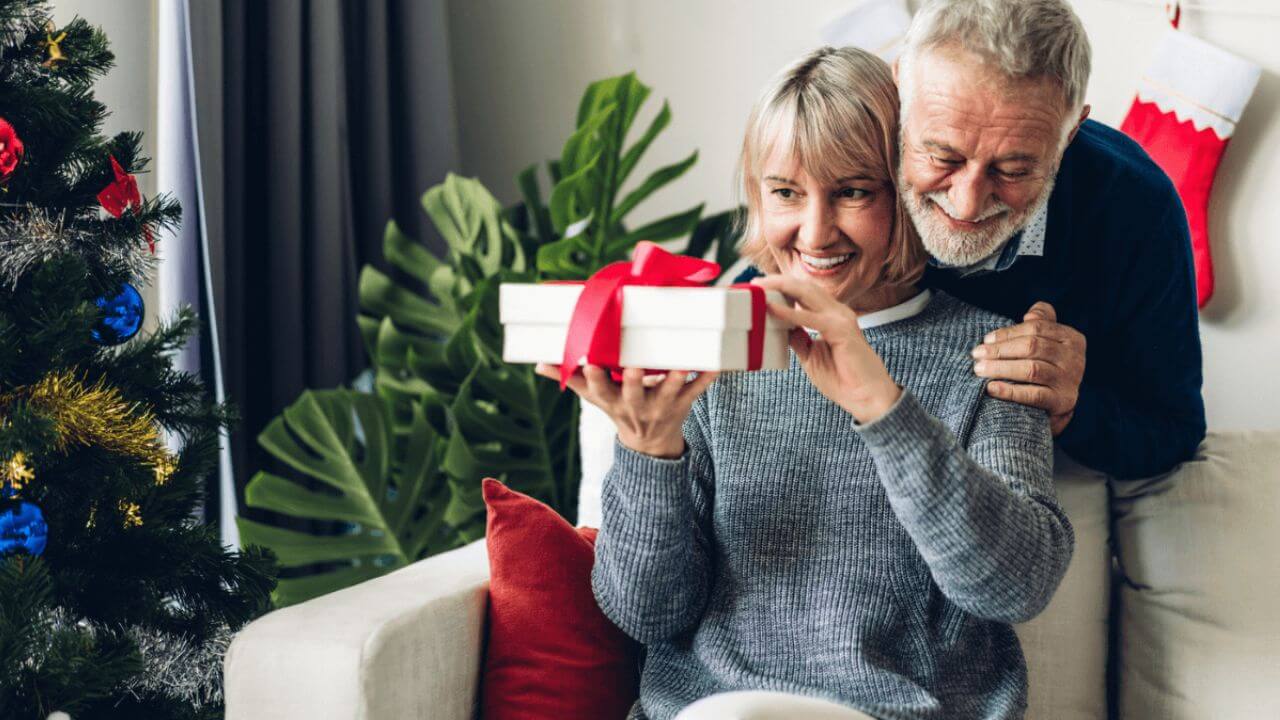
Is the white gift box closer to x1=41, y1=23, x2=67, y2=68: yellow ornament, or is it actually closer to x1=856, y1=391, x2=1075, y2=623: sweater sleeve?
x1=856, y1=391, x2=1075, y2=623: sweater sleeve

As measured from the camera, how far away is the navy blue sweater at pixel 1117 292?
1.32m

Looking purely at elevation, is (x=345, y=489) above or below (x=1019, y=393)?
below

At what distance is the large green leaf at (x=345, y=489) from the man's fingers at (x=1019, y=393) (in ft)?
3.45

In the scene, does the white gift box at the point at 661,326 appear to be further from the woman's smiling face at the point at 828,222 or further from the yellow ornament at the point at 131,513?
the yellow ornament at the point at 131,513

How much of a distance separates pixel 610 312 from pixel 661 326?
0.05 m

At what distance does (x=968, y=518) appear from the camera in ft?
3.25

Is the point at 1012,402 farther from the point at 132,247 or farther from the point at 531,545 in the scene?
the point at 132,247

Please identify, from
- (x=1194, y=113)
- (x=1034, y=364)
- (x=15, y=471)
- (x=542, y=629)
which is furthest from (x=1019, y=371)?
(x=15, y=471)

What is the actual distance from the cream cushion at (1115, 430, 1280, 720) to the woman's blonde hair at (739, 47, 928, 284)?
0.51 meters

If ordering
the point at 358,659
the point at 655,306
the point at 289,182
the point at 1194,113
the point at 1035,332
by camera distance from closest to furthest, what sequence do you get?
the point at 655,306 < the point at 358,659 < the point at 1035,332 < the point at 1194,113 < the point at 289,182

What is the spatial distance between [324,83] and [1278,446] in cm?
180

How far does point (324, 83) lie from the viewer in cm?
223

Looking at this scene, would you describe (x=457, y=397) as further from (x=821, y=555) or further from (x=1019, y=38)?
(x=1019, y=38)

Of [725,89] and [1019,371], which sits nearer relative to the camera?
[1019,371]
